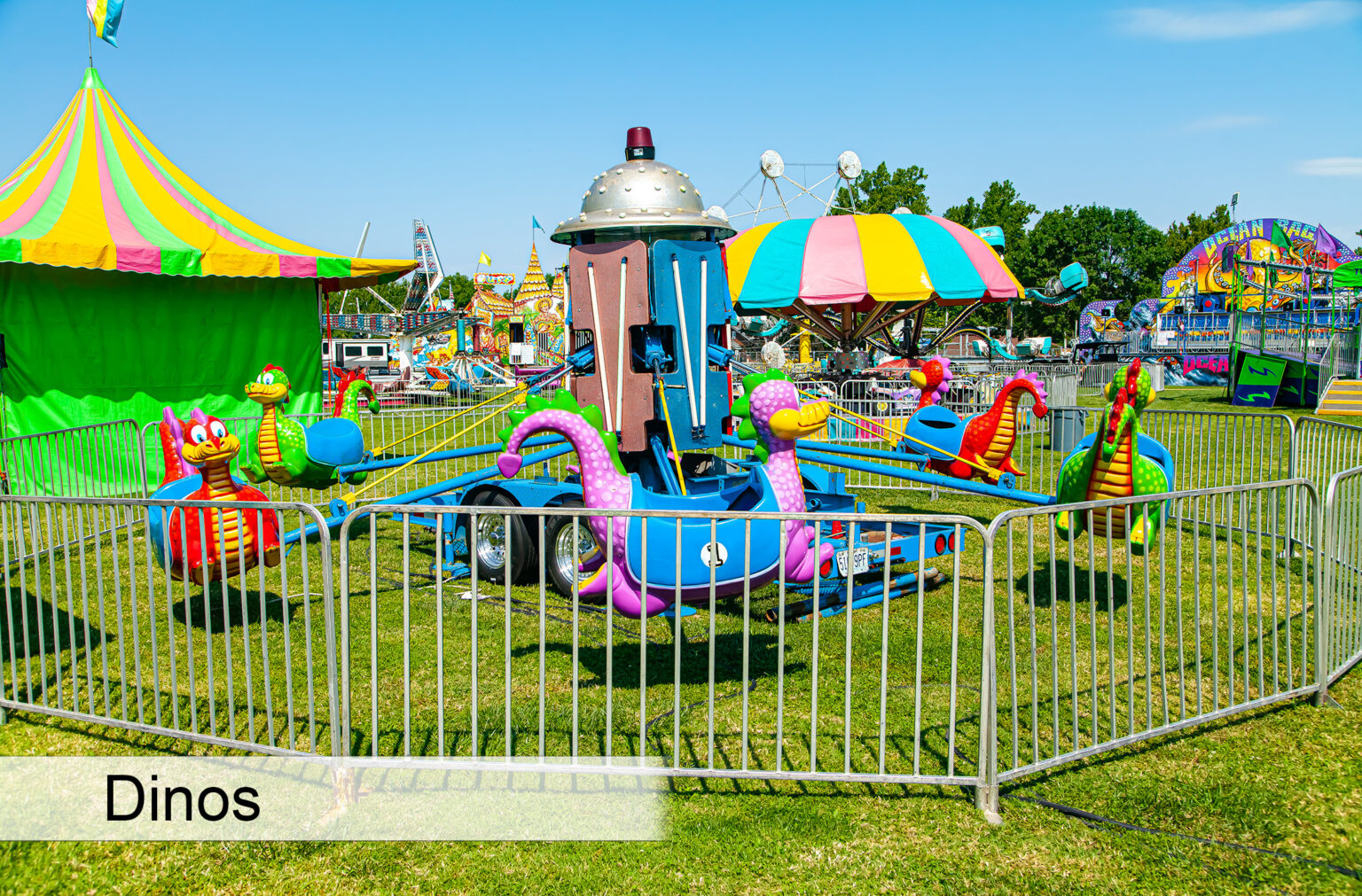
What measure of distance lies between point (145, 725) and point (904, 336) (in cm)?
1968

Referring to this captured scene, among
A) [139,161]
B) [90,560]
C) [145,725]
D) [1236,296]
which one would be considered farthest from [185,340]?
[1236,296]

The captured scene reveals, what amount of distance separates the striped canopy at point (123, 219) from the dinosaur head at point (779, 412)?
30.4ft

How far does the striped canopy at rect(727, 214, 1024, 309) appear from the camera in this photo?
16.3m

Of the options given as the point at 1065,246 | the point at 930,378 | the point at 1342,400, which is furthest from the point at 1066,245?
the point at 930,378

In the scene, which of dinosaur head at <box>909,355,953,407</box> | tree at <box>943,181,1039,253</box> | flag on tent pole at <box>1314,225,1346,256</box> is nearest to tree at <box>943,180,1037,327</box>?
tree at <box>943,181,1039,253</box>

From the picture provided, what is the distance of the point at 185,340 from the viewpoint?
12.6 metres

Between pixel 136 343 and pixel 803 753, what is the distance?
11095 mm

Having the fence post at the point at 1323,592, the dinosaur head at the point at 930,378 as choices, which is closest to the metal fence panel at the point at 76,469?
the dinosaur head at the point at 930,378

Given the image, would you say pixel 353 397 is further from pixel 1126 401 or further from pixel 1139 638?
pixel 1139 638

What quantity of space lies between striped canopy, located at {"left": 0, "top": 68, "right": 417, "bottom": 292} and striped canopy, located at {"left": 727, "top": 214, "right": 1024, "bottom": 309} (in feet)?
20.6

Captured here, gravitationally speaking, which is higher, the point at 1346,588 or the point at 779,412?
the point at 779,412

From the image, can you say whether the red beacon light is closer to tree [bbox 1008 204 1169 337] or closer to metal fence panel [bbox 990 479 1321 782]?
metal fence panel [bbox 990 479 1321 782]

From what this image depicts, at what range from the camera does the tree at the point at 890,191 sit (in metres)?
51.7

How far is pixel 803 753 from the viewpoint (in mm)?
4379
